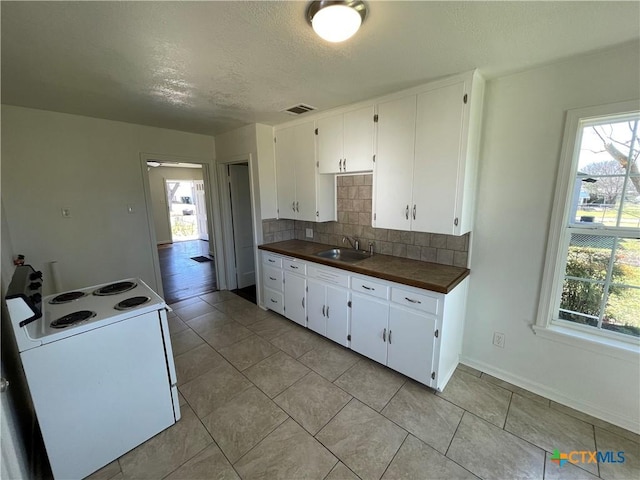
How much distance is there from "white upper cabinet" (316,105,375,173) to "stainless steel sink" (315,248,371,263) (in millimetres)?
929

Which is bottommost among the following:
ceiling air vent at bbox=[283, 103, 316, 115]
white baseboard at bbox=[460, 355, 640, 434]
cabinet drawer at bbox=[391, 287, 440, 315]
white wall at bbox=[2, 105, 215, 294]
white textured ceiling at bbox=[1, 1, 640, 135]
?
white baseboard at bbox=[460, 355, 640, 434]

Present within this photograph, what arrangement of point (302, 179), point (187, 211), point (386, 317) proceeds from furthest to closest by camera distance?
1. point (187, 211)
2. point (302, 179)
3. point (386, 317)

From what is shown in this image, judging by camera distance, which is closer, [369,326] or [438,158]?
[438,158]

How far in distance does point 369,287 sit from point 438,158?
47.4 inches

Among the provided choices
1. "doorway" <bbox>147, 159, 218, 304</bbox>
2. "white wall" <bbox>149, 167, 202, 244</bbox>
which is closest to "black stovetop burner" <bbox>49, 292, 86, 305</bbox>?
"doorway" <bbox>147, 159, 218, 304</bbox>

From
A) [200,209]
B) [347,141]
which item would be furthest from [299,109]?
[200,209]

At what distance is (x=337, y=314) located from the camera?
2.64 meters

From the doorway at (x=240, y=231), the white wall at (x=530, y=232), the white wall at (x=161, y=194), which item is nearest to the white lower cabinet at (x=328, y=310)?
the white wall at (x=530, y=232)

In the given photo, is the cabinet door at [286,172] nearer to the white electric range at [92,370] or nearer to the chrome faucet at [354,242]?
the chrome faucet at [354,242]

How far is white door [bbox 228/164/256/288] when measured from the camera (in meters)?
4.14

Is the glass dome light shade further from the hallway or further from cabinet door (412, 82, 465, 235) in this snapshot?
the hallway

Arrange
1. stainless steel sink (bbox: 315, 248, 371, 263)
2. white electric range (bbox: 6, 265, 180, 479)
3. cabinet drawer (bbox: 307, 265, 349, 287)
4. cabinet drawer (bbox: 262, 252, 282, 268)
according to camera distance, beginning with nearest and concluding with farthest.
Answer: white electric range (bbox: 6, 265, 180, 479), cabinet drawer (bbox: 307, 265, 349, 287), stainless steel sink (bbox: 315, 248, 371, 263), cabinet drawer (bbox: 262, 252, 282, 268)

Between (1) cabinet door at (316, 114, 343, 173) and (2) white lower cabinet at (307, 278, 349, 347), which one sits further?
(1) cabinet door at (316, 114, 343, 173)

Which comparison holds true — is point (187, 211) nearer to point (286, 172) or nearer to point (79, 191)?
point (79, 191)
